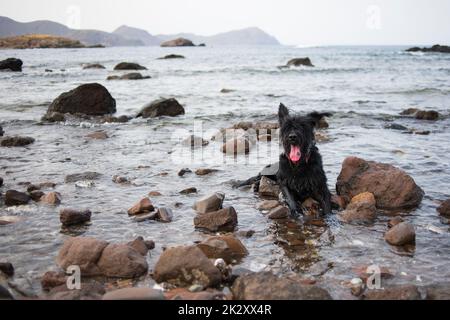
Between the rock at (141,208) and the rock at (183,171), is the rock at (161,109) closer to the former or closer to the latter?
the rock at (183,171)

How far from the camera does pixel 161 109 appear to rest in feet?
57.7

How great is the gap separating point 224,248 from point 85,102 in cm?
1391

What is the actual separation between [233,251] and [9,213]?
146 inches

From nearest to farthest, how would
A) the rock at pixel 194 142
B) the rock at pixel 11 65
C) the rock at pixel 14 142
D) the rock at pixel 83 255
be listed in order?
the rock at pixel 83 255 → the rock at pixel 14 142 → the rock at pixel 194 142 → the rock at pixel 11 65

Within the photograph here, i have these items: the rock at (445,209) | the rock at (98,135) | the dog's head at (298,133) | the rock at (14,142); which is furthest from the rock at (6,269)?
the rock at (98,135)

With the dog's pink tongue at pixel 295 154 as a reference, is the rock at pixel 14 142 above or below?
below

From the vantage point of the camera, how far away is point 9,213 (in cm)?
641

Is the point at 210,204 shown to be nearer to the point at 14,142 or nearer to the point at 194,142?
the point at 194,142

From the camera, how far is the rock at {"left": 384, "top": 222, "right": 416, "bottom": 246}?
547 cm

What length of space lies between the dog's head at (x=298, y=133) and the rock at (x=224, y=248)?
2134 mm

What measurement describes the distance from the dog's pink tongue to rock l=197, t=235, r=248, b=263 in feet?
6.90

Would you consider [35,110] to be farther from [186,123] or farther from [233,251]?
[233,251]

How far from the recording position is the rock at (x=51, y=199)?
22.6 ft

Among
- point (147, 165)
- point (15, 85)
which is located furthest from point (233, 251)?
point (15, 85)
